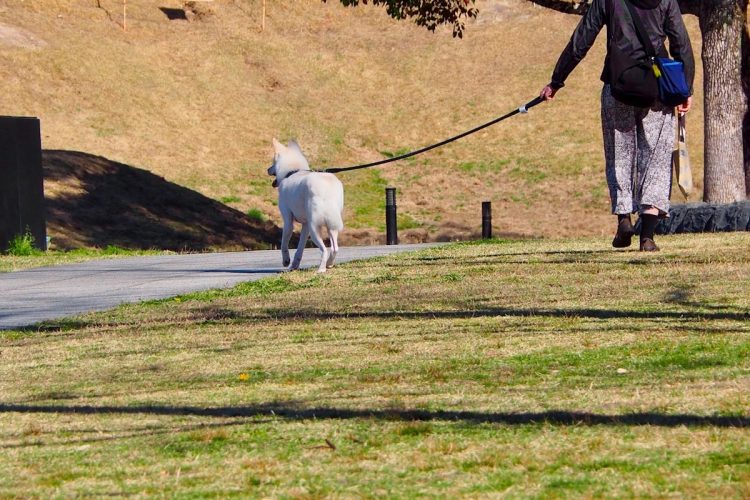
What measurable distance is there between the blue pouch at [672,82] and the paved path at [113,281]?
4681mm

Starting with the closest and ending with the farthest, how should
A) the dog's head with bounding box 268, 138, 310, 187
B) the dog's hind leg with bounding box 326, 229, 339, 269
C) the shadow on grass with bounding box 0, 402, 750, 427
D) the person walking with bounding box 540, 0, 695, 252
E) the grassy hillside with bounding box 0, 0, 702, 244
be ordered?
the shadow on grass with bounding box 0, 402, 750, 427 → the person walking with bounding box 540, 0, 695, 252 → the dog's hind leg with bounding box 326, 229, 339, 269 → the dog's head with bounding box 268, 138, 310, 187 → the grassy hillside with bounding box 0, 0, 702, 244

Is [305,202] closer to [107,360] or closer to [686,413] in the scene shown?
[107,360]

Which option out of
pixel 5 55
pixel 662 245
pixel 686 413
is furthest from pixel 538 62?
pixel 686 413

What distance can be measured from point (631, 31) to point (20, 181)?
1413cm

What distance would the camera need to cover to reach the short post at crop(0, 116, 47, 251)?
2248cm

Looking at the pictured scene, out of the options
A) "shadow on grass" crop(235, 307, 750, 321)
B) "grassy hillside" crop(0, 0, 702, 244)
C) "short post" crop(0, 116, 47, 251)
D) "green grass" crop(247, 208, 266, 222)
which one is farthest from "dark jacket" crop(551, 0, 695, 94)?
"green grass" crop(247, 208, 266, 222)

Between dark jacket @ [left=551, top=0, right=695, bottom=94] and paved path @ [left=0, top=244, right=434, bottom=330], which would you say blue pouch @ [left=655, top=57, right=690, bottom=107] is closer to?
dark jacket @ [left=551, top=0, right=695, bottom=94]

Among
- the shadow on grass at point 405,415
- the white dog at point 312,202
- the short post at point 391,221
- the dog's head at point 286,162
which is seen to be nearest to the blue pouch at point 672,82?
the white dog at point 312,202

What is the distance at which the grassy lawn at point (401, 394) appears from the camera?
4.27 metres

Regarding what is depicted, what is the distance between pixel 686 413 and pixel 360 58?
175 ft

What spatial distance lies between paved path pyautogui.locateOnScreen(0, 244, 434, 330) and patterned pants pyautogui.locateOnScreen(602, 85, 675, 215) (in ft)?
13.2

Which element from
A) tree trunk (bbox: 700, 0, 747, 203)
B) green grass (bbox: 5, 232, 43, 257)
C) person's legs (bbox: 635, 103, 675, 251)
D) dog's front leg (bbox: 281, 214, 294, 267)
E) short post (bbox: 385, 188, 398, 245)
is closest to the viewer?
person's legs (bbox: 635, 103, 675, 251)

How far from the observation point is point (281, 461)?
14.9 ft

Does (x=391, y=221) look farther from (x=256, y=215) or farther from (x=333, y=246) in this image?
(x=333, y=246)
